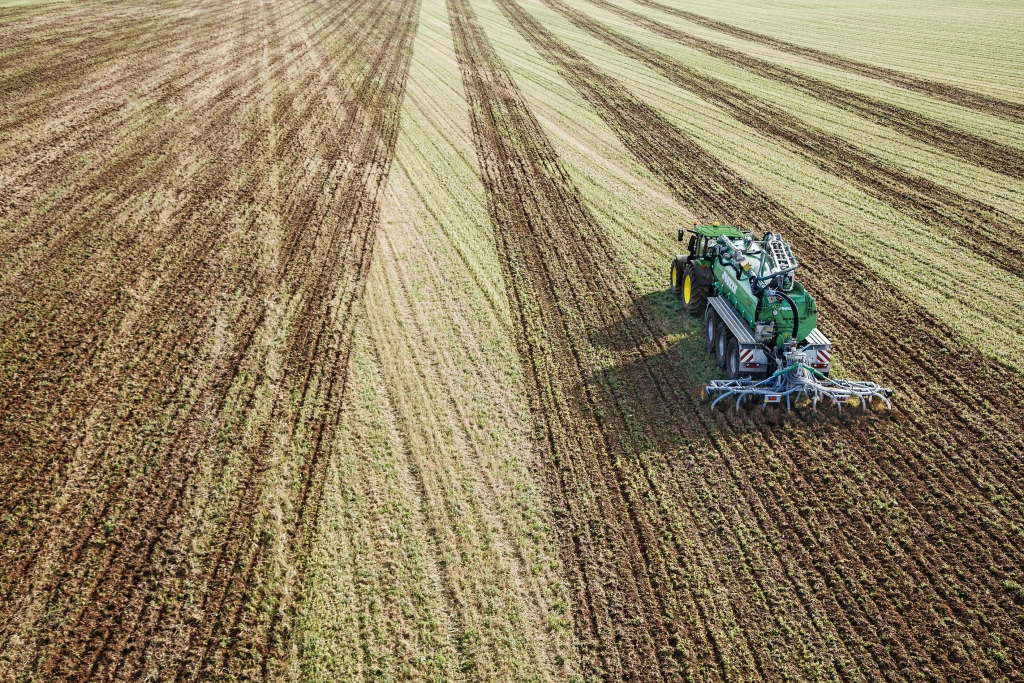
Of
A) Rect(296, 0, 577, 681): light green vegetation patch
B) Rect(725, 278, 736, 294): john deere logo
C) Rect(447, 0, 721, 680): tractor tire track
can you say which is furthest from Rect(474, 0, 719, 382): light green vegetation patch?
Rect(296, 0, 577, 681): light green vegetation patch

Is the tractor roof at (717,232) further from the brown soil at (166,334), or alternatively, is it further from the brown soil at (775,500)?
the brown soil at (166,334)

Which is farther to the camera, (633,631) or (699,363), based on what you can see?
(699,363)

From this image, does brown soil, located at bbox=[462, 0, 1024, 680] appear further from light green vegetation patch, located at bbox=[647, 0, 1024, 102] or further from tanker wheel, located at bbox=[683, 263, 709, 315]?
light green vegetation patch, located at bbox=[647, 0, 1024, 102]

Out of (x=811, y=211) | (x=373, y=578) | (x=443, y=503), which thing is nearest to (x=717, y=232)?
(x=811, y=211)

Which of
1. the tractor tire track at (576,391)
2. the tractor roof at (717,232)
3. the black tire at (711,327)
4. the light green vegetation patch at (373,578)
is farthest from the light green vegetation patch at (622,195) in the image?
the light green vegetation patch at (373,578)

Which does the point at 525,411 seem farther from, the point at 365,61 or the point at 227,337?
the point at 365,61

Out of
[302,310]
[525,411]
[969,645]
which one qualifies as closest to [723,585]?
[969,645]

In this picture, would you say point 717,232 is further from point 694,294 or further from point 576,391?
point 576,391
